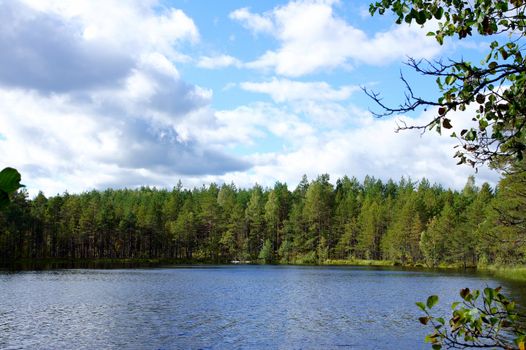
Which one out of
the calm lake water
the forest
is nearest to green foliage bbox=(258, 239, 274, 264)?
the forest

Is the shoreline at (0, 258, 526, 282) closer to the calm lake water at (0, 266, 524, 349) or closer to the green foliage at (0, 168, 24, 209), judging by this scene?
the calm lake water at (0, 266, 524, 349)

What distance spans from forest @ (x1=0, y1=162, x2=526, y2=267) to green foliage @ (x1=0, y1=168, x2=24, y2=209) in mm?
117043

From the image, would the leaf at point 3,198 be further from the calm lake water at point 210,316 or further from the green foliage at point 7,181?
the calm lake water at point 210,316

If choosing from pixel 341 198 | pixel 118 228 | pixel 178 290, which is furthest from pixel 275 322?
pixel 341 198

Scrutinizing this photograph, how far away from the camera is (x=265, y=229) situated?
176 metres

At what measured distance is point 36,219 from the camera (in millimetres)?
124312

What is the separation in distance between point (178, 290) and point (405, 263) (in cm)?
9199

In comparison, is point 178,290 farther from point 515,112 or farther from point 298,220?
point 298,220

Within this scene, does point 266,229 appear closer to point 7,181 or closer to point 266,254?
point 266,254

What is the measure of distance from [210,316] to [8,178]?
127ft

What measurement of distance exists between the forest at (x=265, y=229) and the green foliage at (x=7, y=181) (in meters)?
117

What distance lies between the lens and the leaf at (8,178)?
181 cm

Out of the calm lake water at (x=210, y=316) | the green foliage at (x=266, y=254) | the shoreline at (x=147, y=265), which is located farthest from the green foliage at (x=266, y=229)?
the calm lake water at (x=210, y=316)

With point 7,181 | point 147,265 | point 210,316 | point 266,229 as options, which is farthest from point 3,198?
point 266,229
